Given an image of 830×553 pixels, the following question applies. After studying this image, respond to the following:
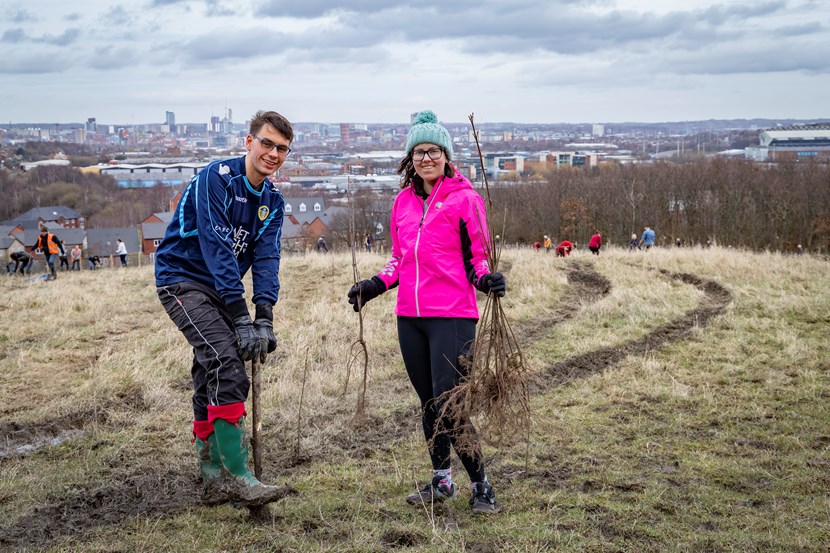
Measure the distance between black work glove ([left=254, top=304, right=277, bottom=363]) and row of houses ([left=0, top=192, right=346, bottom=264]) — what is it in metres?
55.2

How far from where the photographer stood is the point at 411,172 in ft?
14.4

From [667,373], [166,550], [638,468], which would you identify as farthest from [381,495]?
[667,373]

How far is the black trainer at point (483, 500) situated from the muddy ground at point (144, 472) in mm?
162

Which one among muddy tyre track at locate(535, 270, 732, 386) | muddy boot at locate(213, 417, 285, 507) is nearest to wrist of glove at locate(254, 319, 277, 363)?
muddy boot at locate(213, 417, 285, 507)

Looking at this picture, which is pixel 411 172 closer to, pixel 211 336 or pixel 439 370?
pixel 439 370

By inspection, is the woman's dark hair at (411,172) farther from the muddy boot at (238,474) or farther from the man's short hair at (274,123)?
the muddy boot at (238,474)

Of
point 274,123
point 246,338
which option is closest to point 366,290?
point 246,338

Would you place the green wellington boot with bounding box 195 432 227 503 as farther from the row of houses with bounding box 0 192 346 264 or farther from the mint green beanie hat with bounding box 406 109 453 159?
the row of houses with bounding box 0 192 346 264

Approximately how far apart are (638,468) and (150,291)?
11156 millimetres

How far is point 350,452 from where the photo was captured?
5.35 meters

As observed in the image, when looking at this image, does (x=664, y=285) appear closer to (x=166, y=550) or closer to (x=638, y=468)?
(x=638, y=468)

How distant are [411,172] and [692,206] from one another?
5625 centimetres

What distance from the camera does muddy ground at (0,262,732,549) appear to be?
3.98 m

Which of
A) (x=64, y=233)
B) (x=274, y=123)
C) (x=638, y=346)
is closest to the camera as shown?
(x=274, y=123)
